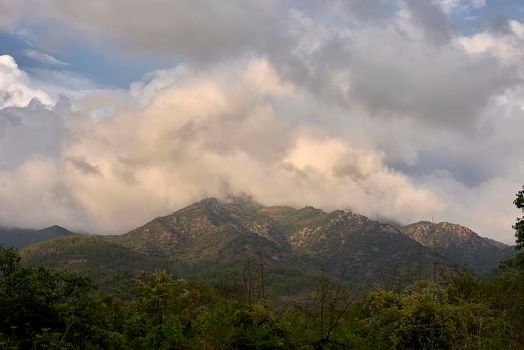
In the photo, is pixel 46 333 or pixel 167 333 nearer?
pixel 46 333

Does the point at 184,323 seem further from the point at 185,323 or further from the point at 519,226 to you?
the point at 519,226

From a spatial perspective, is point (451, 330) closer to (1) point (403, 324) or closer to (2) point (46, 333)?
(1) point (403, 324)

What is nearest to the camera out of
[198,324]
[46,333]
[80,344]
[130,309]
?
[46,333]

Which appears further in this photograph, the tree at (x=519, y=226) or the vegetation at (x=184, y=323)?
the tree at (x=519, y=226)

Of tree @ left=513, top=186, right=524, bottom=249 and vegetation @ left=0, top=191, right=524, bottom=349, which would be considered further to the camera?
tree @ left=513, top=186, right=524, bottom=249

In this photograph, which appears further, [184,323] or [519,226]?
[519,226]

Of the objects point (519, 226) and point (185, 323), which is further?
point (519, 226)

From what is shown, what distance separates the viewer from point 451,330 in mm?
24391

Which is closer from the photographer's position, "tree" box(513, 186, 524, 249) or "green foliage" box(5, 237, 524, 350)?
"green foliage" box(5, 237, 524, 350)

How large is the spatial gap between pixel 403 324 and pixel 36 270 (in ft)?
64.6

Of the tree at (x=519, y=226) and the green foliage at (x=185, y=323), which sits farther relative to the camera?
the tree at (x=519, y=226)

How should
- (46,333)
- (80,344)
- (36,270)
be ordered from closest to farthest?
(46,333) → (80,344) → (36,270)

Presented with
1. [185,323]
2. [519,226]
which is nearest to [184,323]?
[185,323]

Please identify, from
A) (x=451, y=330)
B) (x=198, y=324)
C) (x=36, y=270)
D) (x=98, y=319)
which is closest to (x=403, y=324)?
(x=451, y=330)
